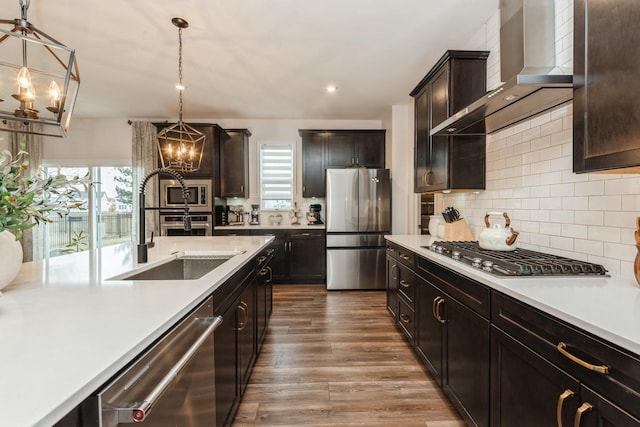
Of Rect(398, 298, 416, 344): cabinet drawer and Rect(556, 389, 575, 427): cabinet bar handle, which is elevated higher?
Rect(556, 389, 575, 427): cabinet bar handle

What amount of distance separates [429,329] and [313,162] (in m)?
3.42

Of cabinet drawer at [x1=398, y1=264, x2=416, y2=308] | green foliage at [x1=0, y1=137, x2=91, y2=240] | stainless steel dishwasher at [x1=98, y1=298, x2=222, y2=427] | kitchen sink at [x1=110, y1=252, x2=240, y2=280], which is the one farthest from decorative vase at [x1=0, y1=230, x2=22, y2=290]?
cabinet drawer at [x1=398, y1=264, x2=416, y2=308]

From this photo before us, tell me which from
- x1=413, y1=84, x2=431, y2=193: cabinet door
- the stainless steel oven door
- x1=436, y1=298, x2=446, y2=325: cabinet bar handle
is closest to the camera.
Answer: x1=436, y1=298, x2=446, y2=325: cabinet bar handle

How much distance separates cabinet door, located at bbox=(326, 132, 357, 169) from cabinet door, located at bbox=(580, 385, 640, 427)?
4277 millimetres

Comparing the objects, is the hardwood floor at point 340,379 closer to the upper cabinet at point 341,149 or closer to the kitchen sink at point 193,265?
the kitchen sink at point 193,265

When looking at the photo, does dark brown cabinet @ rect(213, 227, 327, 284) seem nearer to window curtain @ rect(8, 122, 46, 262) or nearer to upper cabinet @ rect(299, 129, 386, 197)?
upper cabinet @ rect(299, 129, 386, 197)

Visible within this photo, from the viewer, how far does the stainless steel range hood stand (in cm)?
146

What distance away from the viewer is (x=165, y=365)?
860mm

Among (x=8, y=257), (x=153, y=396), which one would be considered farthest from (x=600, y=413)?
(x=8, y=257)

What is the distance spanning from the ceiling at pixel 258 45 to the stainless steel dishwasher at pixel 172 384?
232 centimetres

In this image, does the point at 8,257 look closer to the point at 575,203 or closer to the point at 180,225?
the point at 575,203

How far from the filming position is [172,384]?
0.93 meters

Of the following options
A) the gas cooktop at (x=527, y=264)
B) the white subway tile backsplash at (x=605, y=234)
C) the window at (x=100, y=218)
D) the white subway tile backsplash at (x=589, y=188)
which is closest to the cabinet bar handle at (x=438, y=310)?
the gas cooktop at (x=527, y=264)

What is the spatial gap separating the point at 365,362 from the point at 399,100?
3529 millimetres
